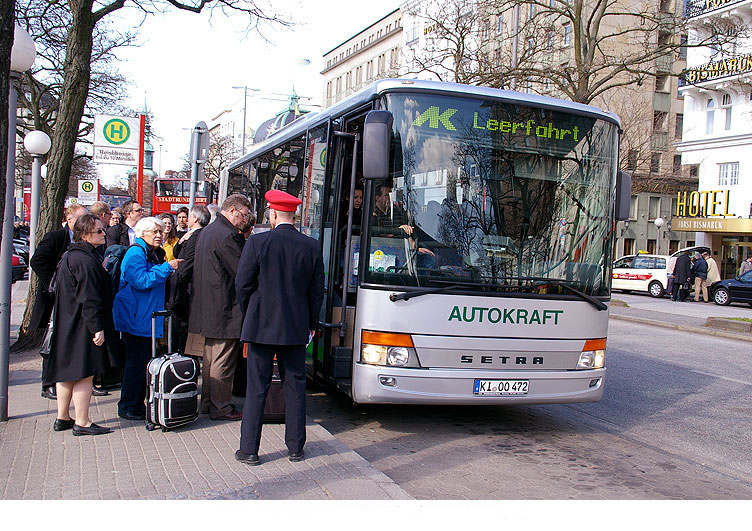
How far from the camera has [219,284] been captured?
629 centimetres

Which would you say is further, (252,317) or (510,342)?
(510,342)

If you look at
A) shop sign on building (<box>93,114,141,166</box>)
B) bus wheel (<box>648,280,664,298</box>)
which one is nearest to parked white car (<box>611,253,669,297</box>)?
bus wheel (<box>648,280,664,298</box>)

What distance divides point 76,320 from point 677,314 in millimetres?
19367

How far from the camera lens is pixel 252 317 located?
5133 mm

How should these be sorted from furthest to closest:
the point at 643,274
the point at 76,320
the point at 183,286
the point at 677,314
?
the point at 643,274 → the point at 677,314 → the point at 183,286 → the point at 76,320

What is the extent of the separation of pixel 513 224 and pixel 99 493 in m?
3.94

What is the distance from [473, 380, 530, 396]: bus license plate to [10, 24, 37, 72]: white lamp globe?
5056mm

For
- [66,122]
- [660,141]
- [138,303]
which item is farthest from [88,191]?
[660,141]

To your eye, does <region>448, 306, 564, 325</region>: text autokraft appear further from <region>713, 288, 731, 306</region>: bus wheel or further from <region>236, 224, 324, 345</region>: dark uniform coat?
<region>713, 288, 731, 306</region>: bus wheel

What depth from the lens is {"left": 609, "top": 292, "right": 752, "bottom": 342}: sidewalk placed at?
1708 cm

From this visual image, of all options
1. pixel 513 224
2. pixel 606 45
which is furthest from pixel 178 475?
pixel 606 45

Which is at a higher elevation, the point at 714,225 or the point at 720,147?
the point at 720,147

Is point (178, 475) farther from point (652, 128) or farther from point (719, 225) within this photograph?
point (652, 128)

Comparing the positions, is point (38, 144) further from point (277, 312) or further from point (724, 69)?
point (724, 69)
